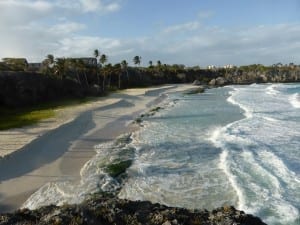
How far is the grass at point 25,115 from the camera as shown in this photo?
1328 inches

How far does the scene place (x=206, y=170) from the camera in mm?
19531

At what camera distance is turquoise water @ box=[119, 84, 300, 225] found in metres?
14.9

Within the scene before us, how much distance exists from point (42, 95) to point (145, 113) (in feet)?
49.2

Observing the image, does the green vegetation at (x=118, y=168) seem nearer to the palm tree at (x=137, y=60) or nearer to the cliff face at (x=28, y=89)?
the cliff face at (x=28, y=89)

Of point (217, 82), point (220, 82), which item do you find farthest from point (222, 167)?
point (220, 82)

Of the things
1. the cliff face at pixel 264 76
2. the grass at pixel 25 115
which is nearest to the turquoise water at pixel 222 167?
the grass at pixel 25 115

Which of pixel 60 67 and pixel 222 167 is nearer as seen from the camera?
pixel 222 167

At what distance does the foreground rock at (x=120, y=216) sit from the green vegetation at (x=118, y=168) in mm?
11886

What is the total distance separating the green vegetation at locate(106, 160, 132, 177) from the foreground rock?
1189 centimetres

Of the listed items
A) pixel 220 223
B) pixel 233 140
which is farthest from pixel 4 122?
pixel 220 223

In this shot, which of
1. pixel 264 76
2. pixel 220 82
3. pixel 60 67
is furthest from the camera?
pixel 264 76

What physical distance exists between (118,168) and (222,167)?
5038 millimetres

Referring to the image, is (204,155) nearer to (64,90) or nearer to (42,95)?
(42,95)

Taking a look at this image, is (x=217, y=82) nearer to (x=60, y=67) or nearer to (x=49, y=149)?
(x=60, y=67)
